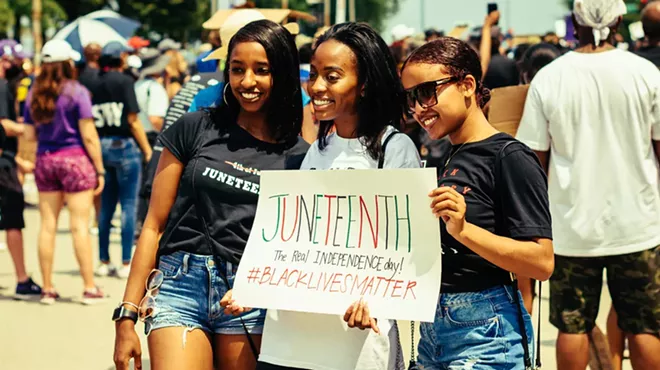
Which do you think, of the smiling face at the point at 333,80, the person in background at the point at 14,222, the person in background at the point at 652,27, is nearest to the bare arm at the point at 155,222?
the smiling face at the point at 333,80

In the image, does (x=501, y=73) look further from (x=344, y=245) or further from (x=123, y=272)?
(x=344, y=245)

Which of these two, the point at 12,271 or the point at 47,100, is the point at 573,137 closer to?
the point at 47,100

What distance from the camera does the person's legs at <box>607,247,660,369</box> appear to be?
4957 mm

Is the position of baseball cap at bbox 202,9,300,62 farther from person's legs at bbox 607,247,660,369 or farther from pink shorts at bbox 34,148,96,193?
pink shorts at bbox 34,148,96,193

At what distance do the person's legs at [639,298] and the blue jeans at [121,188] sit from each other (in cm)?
607

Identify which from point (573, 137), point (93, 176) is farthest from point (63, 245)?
point (573, 137)

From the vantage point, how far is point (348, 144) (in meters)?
3.64

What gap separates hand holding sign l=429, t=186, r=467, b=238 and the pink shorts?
6.35 meters

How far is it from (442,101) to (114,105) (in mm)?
7317

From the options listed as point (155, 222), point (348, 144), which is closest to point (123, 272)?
point (155, 222)

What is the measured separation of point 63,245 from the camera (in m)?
12.9

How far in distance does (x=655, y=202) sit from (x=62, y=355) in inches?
167

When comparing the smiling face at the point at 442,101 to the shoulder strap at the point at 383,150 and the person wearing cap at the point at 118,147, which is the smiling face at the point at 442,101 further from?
the person wearing cap at the point at 118,147

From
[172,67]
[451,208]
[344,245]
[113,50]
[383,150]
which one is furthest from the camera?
[172,67]
